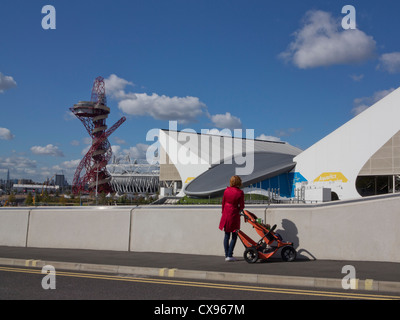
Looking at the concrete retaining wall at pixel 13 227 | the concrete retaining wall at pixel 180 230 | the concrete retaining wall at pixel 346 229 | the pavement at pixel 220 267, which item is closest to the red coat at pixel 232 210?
the pavement at pixel 220 267

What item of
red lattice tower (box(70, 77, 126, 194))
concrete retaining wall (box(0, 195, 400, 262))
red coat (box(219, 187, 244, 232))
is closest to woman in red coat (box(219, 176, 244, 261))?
red coat (box(219, 187, 244, 232))

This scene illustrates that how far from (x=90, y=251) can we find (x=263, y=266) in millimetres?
4995

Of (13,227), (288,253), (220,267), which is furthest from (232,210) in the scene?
(13,227)

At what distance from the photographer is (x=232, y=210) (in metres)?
8.95

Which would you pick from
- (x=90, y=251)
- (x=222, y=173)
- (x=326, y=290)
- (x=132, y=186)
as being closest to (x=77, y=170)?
(x=132, y=186)

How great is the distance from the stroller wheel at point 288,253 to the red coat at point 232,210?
1.04 m

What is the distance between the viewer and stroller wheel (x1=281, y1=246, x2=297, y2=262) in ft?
28.8

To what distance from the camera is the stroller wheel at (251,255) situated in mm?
8680

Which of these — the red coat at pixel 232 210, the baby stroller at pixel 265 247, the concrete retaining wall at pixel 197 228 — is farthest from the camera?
the red coat at pixel 232 210

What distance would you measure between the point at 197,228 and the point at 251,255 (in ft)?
6.22

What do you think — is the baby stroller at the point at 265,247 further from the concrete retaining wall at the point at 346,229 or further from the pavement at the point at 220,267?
the concrete retaining wall at the point at 346,229

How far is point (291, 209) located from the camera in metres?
9.36

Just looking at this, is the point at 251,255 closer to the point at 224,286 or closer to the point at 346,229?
the point at 346,229
